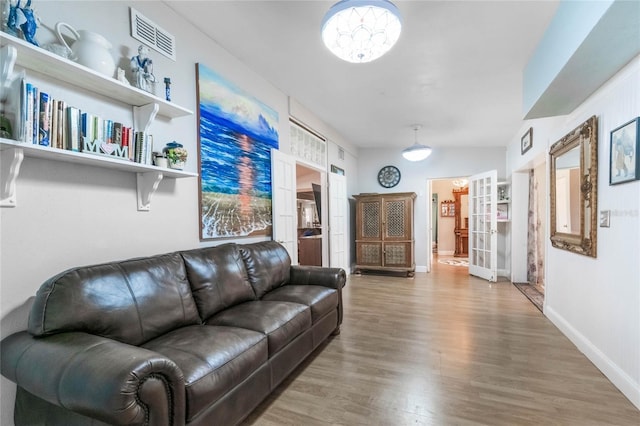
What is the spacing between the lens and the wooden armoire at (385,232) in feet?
19.0

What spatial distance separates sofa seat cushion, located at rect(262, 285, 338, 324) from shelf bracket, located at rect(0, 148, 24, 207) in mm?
1703

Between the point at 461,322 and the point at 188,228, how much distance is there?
9.79ft

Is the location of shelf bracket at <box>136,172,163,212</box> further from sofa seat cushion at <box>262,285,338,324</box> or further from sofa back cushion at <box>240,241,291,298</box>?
sofa seat cushion at <box>262,285,338,324</box>

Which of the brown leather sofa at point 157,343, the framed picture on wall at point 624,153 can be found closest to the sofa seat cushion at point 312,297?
the brown leather sofa at point 157,343

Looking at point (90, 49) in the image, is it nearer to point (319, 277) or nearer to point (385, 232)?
point (319, 277)

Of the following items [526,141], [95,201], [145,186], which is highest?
[526,141]

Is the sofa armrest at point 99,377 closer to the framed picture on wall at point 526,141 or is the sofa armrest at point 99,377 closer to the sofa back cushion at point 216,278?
the sofa back cushion at point 216,278

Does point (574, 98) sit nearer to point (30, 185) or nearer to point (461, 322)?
point (461, 322)

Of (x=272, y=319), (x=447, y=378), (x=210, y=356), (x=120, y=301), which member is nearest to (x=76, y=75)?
(x=120, y=301)

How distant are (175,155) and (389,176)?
206 inches

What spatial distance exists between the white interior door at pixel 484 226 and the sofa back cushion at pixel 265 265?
4095 millimetres

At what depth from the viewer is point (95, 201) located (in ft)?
5.76

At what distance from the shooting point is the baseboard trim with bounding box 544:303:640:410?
6.15 ft

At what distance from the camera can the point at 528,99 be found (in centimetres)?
291
